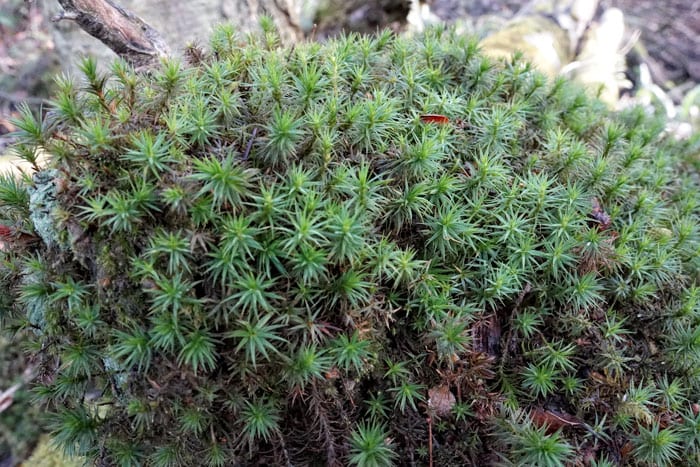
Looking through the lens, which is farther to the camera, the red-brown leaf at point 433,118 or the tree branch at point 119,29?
the tree branch at point 119,29

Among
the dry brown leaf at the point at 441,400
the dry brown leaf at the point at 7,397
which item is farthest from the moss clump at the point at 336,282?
the dry brown leaf at the point at 7,397

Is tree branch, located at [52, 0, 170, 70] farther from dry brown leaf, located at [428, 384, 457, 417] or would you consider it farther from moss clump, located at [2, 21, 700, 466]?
dry brown leaf, located at [428, 384, 457, 417]

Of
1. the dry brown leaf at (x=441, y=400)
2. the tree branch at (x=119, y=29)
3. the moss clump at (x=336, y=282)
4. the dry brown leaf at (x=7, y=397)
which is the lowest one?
the dry brown leaf at (x=7, y=397)

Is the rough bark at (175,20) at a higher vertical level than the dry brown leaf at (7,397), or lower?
higher

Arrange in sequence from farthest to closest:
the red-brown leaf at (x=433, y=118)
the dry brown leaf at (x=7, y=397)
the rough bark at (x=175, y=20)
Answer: the rough bark at (x=175, y=20) → the dry brown leaf at (x=7, y=397) → the red-brown leaf at (x=433, y=118)

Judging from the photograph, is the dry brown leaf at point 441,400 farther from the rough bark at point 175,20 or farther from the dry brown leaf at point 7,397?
the rough bark at point 175,20

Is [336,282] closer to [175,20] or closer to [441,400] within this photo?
[441,400]

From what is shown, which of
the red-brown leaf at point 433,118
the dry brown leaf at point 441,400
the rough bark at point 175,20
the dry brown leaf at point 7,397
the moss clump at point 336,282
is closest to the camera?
the moss clump at point 336,282

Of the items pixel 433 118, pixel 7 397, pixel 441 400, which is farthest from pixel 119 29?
pixel 7 397

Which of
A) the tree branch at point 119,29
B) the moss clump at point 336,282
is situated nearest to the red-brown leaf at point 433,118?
the moss clump at point 336,282
